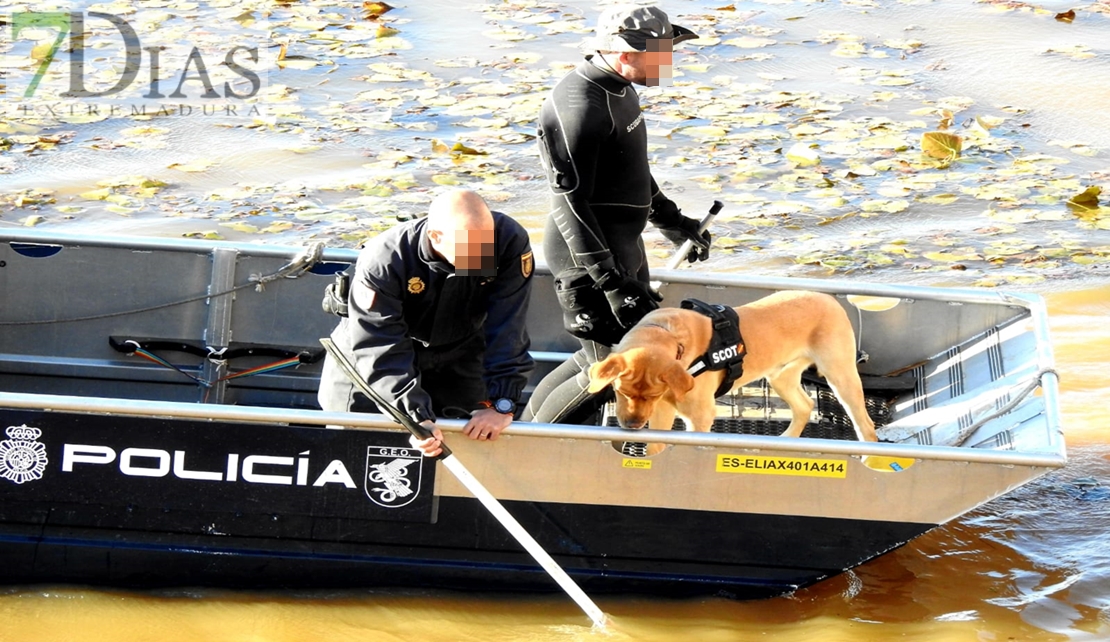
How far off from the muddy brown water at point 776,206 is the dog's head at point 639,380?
674mm

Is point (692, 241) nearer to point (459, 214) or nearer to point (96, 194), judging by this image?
point (459, 214)

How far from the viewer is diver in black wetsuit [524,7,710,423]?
Answer: 164 inches

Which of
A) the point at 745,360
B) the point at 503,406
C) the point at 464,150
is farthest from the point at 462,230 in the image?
the point at 464,150

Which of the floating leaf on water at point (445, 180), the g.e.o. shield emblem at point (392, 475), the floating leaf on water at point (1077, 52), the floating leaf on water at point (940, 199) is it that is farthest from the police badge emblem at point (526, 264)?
the floating leaf on water at point (1077, 52)

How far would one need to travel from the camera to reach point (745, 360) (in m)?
4.52

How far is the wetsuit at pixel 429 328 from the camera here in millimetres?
3781

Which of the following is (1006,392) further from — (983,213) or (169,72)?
(169,72)

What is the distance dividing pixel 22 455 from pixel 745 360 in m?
2.55

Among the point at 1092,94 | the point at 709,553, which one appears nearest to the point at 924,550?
the point at 709,553

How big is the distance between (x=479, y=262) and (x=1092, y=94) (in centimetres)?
812

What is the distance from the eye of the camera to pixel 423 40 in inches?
444

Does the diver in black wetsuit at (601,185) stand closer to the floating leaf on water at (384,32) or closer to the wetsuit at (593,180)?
the wetsuit at (593,180)

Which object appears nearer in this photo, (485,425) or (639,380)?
(485,425)

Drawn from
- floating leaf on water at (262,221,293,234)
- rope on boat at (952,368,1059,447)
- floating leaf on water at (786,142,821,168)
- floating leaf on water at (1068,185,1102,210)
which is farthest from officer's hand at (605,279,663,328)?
floating leaf on water at (1068,185,1102,210)
